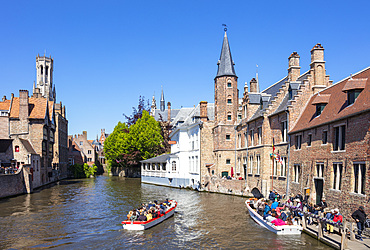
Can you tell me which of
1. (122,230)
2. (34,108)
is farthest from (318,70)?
(34,108)

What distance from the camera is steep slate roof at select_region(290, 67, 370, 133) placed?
21.5m

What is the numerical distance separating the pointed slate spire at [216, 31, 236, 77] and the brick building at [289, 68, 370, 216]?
17.1 metres

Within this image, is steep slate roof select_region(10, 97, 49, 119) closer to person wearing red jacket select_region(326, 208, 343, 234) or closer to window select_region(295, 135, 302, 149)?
window select_region(295, 135, 302, 149)

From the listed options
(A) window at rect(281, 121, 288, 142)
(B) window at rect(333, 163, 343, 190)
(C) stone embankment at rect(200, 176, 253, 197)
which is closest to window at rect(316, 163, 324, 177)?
(B) window at rect(333, 163, 343, 190)

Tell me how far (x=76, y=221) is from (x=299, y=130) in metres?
19.5

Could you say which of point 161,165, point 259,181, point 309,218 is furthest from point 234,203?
point 161,165

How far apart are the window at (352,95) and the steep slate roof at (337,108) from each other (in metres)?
0.31

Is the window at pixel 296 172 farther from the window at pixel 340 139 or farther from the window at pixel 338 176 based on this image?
the window at pixel 340 139

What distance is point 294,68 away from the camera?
36.7 m

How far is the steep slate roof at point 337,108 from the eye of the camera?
21.5 metres

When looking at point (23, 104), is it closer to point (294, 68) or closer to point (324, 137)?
point (294, 68)

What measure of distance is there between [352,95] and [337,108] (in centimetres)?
189

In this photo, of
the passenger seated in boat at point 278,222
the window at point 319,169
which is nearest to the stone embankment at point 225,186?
the window at point 319,169

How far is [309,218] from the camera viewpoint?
21.7 meters
